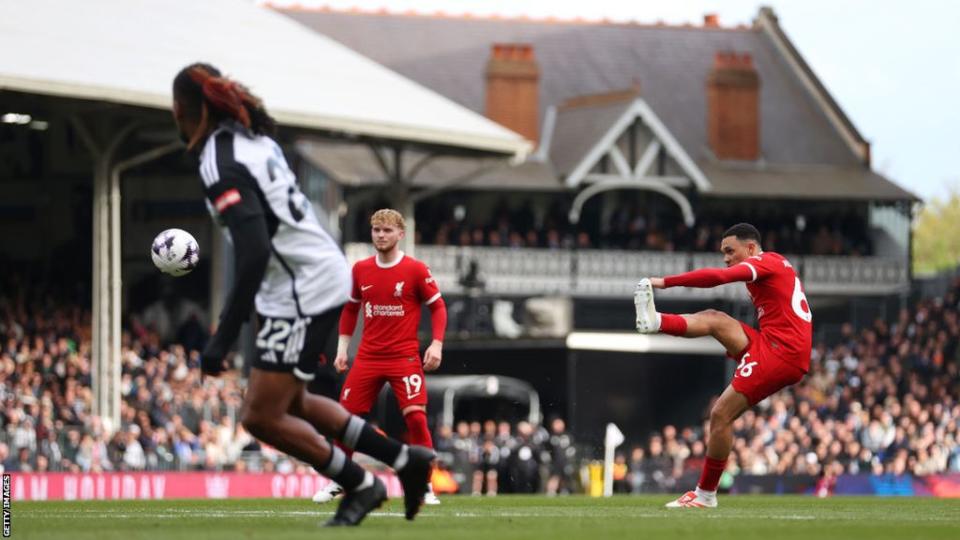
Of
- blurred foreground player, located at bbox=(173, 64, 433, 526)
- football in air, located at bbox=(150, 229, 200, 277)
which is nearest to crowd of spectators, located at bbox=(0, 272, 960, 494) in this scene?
football in air, located at bbox=(150, 229, 200, 277)

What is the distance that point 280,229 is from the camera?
10.6 metres

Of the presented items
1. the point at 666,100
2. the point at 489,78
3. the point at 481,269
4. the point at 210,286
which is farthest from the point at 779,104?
the point at 210,286

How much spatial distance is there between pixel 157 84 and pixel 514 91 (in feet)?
83.0

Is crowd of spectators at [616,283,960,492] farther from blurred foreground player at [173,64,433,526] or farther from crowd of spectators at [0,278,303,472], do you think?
blurred foreground player at [173,64,433,526]

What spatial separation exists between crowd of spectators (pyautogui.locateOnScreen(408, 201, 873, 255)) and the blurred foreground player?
4307cm

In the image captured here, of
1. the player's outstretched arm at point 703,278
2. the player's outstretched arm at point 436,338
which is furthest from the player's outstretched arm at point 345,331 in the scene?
the player's outstretched arm at point 703,278

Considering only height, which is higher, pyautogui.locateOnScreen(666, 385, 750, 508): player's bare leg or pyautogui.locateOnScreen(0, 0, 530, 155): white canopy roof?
pyautogui.locateOnScreen(0, 0, 530, 155): white canopy roof

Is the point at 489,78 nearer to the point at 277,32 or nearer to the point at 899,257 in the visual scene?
the point at 899,257

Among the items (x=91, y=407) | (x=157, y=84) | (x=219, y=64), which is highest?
(x=219, y=64)

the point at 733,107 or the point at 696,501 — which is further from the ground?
Result: the point at 733,107

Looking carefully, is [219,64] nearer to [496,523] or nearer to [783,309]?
[783,309]

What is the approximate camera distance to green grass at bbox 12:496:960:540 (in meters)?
10.7

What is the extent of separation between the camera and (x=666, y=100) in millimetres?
63188

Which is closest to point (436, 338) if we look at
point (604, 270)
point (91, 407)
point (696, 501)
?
point (696, 501)
